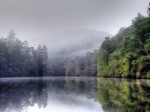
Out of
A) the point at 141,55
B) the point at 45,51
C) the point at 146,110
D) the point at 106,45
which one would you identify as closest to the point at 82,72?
the point at 45,51

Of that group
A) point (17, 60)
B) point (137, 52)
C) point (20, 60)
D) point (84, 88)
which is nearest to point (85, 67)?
point (20, 60)

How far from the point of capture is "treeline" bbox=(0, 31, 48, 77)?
3616 inches

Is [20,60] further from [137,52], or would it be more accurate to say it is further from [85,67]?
[137,52]

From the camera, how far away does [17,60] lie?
103 metres

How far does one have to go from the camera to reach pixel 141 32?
177ft

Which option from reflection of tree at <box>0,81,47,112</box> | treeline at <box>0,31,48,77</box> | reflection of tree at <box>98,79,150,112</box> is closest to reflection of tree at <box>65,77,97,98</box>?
reflection of tree at <box>98,79,150,112</box>

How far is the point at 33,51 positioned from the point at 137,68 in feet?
292

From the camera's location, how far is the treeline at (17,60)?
301 ft

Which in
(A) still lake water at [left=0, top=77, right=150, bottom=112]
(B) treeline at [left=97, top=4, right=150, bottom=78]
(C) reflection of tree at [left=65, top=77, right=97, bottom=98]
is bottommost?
(A) still lake water at [left=0, top=77, right=150, bottom=112]

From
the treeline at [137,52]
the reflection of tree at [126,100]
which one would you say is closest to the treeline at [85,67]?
the treeline at [137,52]

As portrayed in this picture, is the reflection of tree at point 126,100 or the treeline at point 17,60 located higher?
the treeline at point 17,60

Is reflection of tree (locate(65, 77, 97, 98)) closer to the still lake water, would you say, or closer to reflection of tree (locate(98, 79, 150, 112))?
the still lake water

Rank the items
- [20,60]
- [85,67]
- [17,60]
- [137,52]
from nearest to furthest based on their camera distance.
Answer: [137,52]
[17,60]
[20,60]
[85,67]

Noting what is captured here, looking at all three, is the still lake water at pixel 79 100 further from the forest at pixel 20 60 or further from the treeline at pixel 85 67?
the treeline at pixel 85 67
